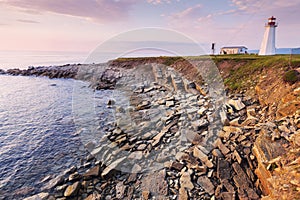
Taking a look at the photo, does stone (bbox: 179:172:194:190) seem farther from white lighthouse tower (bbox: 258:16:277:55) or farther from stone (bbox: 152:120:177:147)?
white lighthouse tower (bbox: 258:16:277:55)

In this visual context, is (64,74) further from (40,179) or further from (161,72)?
(40,179)

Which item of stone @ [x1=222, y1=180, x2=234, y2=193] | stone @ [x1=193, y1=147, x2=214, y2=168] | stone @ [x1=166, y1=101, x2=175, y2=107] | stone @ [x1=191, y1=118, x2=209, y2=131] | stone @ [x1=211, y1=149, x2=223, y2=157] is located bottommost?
stone @ [x1=222, y1=180, x2=234, y2=193]

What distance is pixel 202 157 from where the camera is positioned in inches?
302

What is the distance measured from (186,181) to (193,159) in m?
1.26

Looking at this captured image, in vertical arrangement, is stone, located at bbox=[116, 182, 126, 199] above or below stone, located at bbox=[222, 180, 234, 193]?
below

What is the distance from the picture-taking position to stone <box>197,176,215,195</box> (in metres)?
6.31

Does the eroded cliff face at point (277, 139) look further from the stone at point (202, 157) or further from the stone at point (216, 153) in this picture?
the stone at point (202, 157)

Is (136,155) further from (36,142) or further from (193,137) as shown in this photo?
(36,142)

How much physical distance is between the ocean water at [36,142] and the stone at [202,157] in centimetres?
610

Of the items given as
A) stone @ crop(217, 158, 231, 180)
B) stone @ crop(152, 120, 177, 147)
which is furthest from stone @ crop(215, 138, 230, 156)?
stone @ crop(152, 120, 177, 147)

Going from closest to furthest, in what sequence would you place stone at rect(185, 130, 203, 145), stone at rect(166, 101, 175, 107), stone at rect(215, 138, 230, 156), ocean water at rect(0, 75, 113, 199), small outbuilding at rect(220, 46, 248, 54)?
stone at rect(215, 138, 230, 156)
ocean water at rect(0, 75, 113, 199)
stone at rect(185, 130, 203, 145)
stone at rect(166, 101, 175, 107)
small outbuilding at rect(220, 46, 248, 54)

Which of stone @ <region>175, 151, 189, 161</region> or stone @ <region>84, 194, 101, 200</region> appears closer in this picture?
stone @ <region>84, 194, 101, 200</region>

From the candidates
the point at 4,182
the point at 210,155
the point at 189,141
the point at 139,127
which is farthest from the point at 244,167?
the point at 4,182

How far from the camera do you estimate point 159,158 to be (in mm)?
8672
